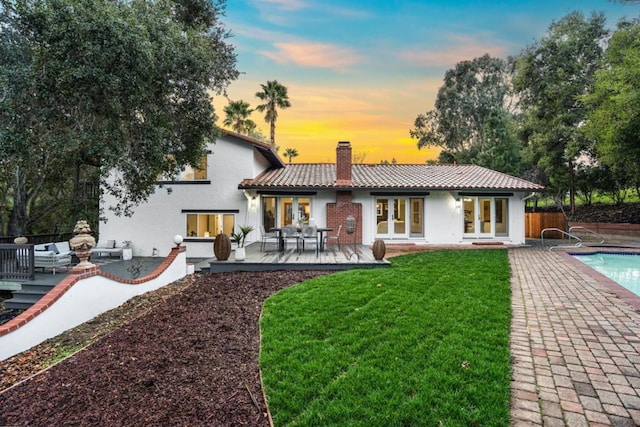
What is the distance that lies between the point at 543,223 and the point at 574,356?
19.9 meters

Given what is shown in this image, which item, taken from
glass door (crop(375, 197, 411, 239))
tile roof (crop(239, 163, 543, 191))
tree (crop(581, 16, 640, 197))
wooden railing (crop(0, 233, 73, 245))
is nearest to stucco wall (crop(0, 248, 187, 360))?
tile roof (crop(239, 163, 543, 191))

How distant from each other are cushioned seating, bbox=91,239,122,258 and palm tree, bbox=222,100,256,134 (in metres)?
16.5

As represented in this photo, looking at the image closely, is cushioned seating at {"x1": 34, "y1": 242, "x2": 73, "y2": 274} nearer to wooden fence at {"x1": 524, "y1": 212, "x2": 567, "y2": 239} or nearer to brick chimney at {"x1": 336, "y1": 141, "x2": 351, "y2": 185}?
brick chimney at {"x1": 336, "y1": 141, "x2": 351, "y2": 185}

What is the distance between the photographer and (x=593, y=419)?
9.42 feet

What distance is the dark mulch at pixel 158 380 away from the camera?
130 inches

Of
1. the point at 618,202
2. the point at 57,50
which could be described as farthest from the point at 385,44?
the point at 618,202

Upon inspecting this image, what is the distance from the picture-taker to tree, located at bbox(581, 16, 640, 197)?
12.7 metres

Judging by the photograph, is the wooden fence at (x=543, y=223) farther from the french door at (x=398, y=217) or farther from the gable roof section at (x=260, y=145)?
the gable roof section at (x=260, y=145)

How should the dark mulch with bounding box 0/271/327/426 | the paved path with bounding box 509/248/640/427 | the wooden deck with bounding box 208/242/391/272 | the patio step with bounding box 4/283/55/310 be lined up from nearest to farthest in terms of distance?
the paved path with bounding box 509/248/640/427, the dark mulch with bounding box 0/271/327/426, the patio step with bounding box 4/283/55/310, the wooden deck with bounding box 208/242/391/272

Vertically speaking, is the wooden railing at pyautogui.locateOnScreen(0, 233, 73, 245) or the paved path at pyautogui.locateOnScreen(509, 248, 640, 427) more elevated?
the wooden railing at pyautogui.locateOnScreen(0, 233, 73, 245)

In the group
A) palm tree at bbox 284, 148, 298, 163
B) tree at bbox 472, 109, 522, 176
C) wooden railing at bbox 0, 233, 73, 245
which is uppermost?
palm tree at bbox 284, 148, 298, 163

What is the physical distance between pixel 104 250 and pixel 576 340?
1682 cm

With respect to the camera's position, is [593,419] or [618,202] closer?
[593,419]

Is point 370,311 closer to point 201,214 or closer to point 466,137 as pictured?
point 201,214
